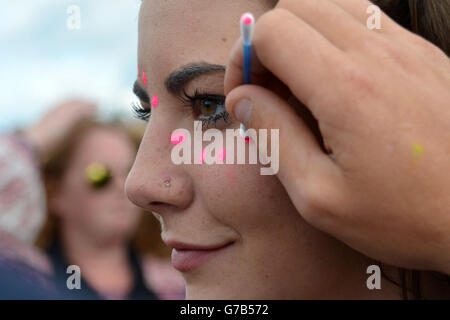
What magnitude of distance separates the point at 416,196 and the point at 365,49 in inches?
12.6

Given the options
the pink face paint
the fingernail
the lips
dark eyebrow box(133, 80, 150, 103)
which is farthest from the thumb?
dark eyebrow box(133, 80, 150, 103)

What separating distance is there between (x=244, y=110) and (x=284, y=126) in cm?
11

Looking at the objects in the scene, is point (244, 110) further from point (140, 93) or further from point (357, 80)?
point (140, 93)

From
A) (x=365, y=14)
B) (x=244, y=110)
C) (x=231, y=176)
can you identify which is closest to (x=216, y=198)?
(x=231, y=176)

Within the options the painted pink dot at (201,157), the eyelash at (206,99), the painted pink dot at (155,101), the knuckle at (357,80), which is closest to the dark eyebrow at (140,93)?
the painted pink dot at (155,101)

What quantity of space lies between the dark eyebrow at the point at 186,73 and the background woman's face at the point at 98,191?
2.46m

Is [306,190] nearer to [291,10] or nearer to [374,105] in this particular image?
[374,105]

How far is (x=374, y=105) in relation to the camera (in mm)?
1131

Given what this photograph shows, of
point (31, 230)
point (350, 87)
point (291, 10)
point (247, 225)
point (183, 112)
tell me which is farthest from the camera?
point (31, 230)

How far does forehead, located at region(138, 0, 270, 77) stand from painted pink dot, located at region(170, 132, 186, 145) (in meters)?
0.17

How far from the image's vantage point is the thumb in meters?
1.18

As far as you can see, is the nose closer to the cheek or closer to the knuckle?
the cheek

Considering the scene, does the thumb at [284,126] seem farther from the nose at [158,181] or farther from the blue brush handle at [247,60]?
the nose at [158,181]
